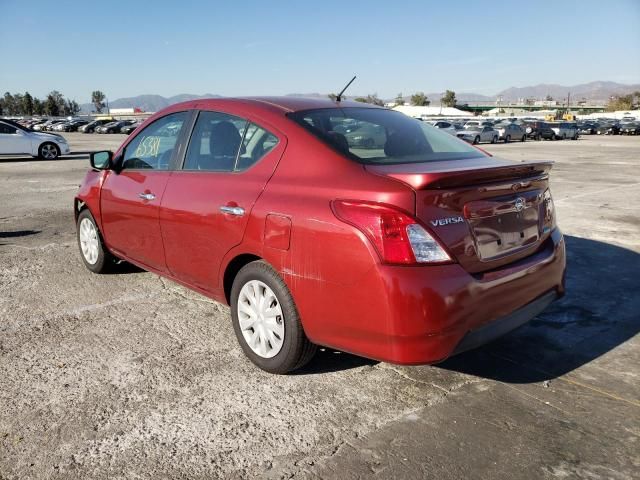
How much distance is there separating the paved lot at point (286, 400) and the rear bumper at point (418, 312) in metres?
0.42

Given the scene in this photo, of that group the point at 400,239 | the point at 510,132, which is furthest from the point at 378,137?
the point at 510,132

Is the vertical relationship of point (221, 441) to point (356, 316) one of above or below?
below

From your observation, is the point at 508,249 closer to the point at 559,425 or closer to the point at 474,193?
the point at 474,193

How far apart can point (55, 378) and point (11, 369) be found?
13.7 inches

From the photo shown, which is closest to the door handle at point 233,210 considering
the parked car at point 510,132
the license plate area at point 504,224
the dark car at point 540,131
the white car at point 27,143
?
the license plate area at point 504,224

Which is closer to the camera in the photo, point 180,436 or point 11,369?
point 180,436

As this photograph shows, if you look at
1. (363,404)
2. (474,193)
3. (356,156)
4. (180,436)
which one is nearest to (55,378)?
(180,436)

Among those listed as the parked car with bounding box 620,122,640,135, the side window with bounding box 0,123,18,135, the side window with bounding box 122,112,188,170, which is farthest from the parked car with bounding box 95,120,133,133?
the side window with bounding box 122,112,188,170

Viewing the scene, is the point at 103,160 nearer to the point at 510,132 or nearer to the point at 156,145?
the point at 156,145

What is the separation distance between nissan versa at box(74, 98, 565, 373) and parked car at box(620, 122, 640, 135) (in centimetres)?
5966

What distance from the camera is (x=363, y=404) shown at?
2977 mm

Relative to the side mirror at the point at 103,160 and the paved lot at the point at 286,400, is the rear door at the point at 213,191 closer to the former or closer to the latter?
the paved lot at the point at 286,400

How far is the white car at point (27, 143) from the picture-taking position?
19266mm

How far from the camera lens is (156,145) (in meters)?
4.34
